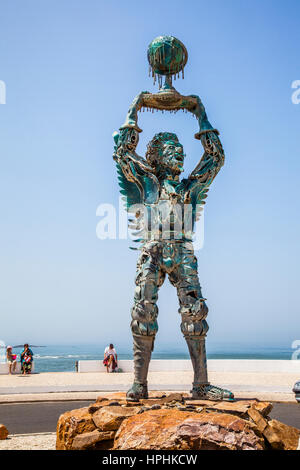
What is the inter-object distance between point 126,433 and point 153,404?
887 mm

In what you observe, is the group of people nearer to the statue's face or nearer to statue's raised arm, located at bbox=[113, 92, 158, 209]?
statue's raised arm, located at bbox=[113, 92, 158, 209]

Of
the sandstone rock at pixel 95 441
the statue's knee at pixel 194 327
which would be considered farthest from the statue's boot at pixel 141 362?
the sandstone rock at pixel 95 441

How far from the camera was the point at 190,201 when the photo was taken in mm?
6848

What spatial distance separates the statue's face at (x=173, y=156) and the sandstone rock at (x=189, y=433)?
3.11m

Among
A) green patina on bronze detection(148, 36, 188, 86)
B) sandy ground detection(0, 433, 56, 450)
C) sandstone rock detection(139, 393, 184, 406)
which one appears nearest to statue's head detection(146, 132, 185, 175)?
green patina on bronze detection(148, 36, 188, 86)

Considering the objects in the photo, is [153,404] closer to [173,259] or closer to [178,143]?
[173,259]

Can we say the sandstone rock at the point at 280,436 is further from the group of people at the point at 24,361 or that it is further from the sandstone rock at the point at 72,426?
the group of people at the point at 24,361

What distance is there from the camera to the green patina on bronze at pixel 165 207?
245 inches

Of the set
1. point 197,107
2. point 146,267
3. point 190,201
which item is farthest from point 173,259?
point 197,107

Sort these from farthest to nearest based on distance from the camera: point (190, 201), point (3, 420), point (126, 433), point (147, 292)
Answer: point (3, 420)
point (190, 201)
point (147, 292)
point (126, 433)

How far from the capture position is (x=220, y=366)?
18891mm

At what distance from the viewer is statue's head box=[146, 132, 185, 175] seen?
22.1 feet
